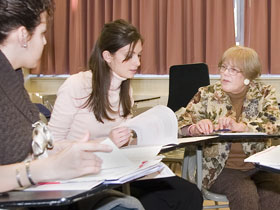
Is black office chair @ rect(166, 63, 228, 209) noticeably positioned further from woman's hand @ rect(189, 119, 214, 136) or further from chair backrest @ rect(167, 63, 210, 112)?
woman's hand @ rect(189, 119, 214, 136)

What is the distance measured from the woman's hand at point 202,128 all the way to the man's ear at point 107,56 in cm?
55

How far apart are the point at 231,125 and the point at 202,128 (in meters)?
0.17

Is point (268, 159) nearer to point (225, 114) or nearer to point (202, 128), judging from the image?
point (202, 128)

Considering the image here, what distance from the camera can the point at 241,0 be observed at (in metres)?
4.47

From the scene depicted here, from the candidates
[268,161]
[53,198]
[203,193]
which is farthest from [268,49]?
[53,198]

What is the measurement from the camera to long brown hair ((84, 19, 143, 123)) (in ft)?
7.25

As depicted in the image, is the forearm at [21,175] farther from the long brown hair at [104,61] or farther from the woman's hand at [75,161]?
the long brown hair at [104,61]

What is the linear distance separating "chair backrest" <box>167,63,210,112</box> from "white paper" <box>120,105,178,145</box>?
1.58 meters

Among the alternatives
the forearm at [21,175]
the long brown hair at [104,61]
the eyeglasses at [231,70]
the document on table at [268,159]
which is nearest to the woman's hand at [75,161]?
the forearm at [21,175]

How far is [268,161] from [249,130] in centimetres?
93

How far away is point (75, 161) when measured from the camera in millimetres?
1077

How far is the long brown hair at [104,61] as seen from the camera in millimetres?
2211

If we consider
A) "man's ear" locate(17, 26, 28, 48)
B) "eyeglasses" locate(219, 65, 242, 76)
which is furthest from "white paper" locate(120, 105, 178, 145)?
"eyeglasses" locate(219, 65, 242, 76)

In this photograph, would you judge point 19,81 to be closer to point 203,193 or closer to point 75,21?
point 203,193
